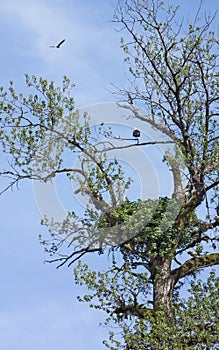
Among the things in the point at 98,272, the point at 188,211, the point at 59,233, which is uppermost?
the point at 188,211

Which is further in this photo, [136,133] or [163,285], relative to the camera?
[136,133]

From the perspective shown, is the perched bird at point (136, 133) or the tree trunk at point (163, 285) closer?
the tree trunk at point (163, 285)

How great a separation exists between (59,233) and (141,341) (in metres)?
3.08

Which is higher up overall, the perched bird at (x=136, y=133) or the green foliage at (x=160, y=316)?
the perched bird at (x=136, y=133)

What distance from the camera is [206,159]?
13906 millimetres

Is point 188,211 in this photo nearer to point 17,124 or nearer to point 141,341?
point 141,341

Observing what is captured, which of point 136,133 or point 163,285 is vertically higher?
point 136,133

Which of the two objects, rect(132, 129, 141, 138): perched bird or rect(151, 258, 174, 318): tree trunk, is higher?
rect(132, 129, 141, 138): perched bird

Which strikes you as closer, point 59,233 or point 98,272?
point 98,272

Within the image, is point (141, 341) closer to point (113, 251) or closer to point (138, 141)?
point (113, 251)

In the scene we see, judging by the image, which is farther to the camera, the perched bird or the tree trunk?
the perched bird

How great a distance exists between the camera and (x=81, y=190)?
1477cm

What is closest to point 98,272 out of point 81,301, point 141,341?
point 81,301

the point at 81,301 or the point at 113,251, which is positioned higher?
the point at 113,251
